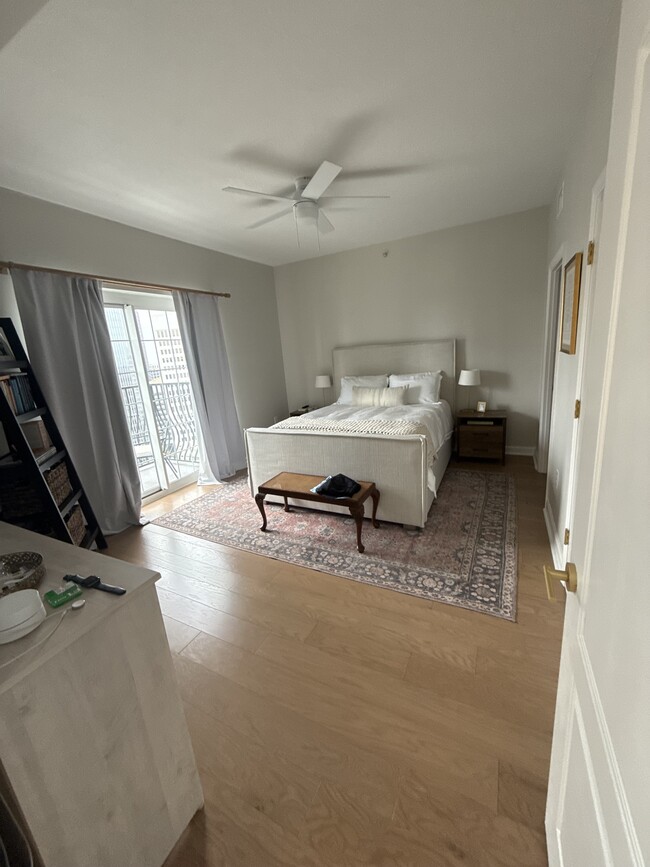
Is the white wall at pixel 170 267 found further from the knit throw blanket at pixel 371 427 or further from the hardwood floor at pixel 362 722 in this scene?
the hardwood floor at pixel 362 722

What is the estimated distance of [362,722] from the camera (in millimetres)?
1372

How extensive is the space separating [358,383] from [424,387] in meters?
0.84

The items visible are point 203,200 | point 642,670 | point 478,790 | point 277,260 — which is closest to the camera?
point 642,670

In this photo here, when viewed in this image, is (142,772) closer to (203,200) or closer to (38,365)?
(38,365)

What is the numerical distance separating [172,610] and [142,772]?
3.96 ft

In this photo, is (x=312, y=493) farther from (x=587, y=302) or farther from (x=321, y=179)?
(x=321, y=179)

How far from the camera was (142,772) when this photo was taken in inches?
37.5

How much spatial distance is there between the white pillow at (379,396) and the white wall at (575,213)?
158 cm

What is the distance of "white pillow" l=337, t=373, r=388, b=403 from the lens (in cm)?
426

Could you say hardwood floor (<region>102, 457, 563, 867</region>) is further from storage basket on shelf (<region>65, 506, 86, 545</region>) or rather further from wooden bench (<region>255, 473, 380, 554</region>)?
storage basket on shelf (<region>65, 506, 86, 545</region>)

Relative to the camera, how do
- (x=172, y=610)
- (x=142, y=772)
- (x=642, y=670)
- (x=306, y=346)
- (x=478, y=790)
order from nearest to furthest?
(x=642, y=670), (x=142, y=772), (x=478, y=790), (x=172, y=610), (x=306, y=346)

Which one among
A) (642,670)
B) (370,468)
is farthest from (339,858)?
(370,468)

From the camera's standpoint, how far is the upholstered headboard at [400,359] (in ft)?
13.5

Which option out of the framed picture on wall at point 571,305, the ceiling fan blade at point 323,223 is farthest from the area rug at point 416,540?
the ceiling fan blade at point 323,223
